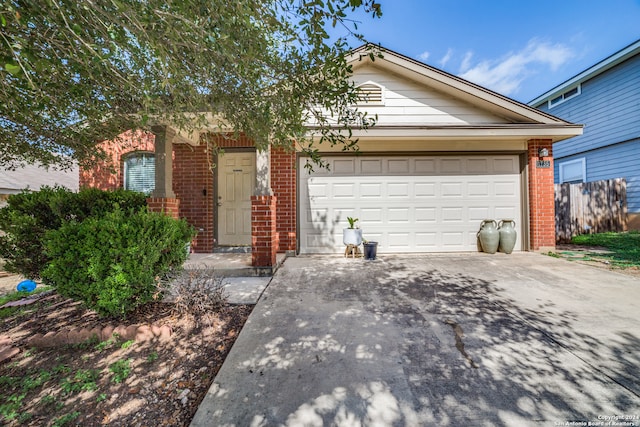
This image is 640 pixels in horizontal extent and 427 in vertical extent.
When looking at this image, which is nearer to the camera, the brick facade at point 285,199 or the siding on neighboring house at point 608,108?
the brick facade at point 285,199

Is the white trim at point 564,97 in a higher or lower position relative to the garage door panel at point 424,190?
higher

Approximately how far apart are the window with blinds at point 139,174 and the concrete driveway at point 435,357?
4.62 meters

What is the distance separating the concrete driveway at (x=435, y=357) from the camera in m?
1.79

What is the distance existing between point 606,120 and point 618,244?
6382mm

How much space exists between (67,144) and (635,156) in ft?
51.1

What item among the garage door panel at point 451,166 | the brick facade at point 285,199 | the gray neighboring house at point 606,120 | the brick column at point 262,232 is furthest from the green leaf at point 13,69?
the gray neighboring house at point 606,120

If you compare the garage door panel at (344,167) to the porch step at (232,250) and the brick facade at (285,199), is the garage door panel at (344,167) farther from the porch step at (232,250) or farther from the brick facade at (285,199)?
the porch step at (232,250)

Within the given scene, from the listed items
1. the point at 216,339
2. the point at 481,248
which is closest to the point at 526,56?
the point at 481,248

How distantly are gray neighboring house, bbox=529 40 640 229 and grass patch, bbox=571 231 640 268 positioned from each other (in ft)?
6.36

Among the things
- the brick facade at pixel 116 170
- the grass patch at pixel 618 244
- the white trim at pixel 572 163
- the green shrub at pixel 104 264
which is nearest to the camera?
the green shrub at pixel 104 264

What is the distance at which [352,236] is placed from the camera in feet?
19.3

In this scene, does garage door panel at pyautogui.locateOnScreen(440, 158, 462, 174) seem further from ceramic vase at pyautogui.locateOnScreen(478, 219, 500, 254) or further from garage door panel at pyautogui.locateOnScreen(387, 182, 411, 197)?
ceramic vase at pyautogui.locateOnScreen(478, 219, 500, 254)

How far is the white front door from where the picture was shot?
6512mm

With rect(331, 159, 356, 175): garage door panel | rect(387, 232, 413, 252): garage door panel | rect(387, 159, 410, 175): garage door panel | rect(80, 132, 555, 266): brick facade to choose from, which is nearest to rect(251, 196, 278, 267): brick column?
rect(80, 132, 555, 266): brick facade
